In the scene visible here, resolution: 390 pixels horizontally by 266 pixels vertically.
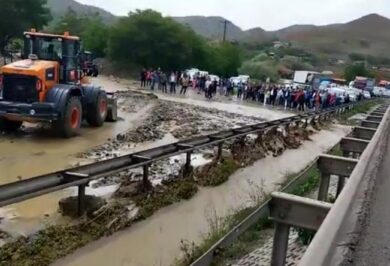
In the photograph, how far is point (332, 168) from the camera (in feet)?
19.8

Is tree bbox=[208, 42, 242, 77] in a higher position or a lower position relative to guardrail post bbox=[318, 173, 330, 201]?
lower

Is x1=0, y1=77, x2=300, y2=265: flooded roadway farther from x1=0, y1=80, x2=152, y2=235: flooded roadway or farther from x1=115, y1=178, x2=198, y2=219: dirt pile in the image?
x1=115, y1=178, x2=198, y2=219: dirt pile

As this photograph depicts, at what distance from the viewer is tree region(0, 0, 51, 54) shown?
201 ft

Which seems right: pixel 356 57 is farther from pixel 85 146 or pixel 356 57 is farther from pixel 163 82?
pixel 85 146

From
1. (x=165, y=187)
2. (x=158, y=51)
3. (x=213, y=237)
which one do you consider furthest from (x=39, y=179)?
(x=158, y=51)

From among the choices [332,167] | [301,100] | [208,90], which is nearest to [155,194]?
[332,167]

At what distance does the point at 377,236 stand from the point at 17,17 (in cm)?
6213

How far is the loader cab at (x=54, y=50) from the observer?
17.1m

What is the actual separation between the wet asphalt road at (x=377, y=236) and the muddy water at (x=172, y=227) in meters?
2.60

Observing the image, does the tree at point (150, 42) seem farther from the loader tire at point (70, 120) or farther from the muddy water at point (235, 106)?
the loader tire at point (70, 120)

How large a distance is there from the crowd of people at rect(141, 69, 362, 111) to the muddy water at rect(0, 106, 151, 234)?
2043 centimetres

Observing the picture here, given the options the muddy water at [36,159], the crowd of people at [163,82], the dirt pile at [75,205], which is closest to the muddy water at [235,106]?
the crowd of people at [163,82]

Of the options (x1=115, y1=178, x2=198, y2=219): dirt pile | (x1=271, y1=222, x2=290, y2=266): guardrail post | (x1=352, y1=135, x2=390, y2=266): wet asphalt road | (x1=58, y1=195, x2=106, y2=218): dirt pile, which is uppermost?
(x1=271, y1=222, x2=290, y2=266): guardrail post

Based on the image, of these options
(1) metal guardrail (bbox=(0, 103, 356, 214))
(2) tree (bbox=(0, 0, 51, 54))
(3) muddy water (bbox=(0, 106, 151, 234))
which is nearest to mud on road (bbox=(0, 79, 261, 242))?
(3) muddy water (bbox=(0, 106, 151, 234))
